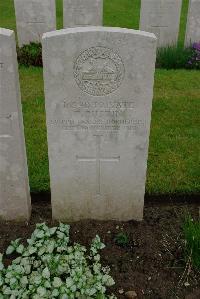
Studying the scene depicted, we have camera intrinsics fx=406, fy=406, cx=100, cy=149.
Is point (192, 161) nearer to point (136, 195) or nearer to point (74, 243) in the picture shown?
point (136, 195)

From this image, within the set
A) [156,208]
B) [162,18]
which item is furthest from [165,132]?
[162,18]

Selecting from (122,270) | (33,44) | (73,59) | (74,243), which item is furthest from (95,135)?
(33,44)

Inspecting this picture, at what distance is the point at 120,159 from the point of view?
356cm

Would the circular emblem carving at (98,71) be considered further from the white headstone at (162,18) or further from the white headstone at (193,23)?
the white headstone at (193,23)

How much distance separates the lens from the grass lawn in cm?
447

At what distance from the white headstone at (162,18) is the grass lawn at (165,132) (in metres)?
1.36

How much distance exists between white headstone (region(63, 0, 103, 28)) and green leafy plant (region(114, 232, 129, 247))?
19.6 ft

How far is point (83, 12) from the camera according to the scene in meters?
8.44

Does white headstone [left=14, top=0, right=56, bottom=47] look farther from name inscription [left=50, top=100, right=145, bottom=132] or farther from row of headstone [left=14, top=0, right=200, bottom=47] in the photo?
name inscription [left=50, top=100, right=145, bottom=132]

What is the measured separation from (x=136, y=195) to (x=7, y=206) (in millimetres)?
1194

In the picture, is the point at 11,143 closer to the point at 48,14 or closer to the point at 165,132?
the point at 165,132

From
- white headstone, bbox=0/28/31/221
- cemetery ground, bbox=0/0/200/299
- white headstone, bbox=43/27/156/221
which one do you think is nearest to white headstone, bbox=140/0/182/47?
cemetery ground, bbox=0/0/200/299

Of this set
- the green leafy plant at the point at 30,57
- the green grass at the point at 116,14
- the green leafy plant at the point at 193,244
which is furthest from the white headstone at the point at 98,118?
the green grass at the point at 116,14

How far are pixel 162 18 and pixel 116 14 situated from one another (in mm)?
3655
